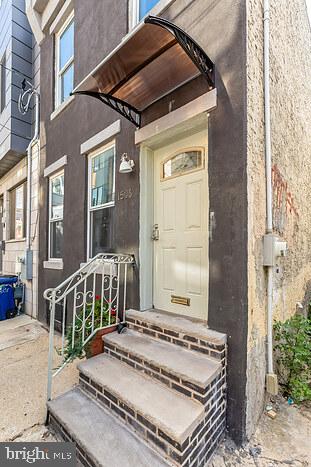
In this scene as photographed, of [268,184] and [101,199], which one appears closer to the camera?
[268,184]

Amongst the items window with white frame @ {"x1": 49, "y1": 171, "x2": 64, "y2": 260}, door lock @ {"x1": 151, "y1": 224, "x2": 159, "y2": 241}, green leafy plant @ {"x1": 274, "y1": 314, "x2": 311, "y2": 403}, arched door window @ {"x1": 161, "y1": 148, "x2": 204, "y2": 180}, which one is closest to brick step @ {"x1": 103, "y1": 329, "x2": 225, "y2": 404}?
green leafy plant @ {"x1": 274, "y1": 314, "x2": 311, "y2": 403}

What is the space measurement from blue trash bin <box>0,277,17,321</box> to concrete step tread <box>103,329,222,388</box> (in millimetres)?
4028

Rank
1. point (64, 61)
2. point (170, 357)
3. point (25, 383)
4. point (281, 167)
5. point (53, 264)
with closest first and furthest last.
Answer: point (170, 357), point (25, 383), point (281, 167), point (53, 264), point (64, 61)

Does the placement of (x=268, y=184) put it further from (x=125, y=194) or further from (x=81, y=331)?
(x=81, y=331)

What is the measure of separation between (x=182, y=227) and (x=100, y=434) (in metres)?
2.05

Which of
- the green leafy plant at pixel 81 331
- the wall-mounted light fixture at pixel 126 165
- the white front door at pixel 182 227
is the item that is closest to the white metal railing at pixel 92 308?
the green leafy plant at pixel 81 331

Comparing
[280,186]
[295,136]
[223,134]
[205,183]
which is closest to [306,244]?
[295,136]

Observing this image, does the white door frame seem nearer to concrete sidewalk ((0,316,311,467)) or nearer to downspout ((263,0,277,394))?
downspout ((263,0,277,394))

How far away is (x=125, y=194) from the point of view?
333 centimetres

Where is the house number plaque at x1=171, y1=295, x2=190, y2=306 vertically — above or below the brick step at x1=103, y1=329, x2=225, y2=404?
above

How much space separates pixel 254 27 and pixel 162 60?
89 centimetres

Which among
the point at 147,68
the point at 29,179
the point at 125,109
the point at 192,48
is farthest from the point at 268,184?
the point at 29,179

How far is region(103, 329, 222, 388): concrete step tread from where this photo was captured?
6.47ft

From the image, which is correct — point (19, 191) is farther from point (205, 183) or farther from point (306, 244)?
point (306, 244)
